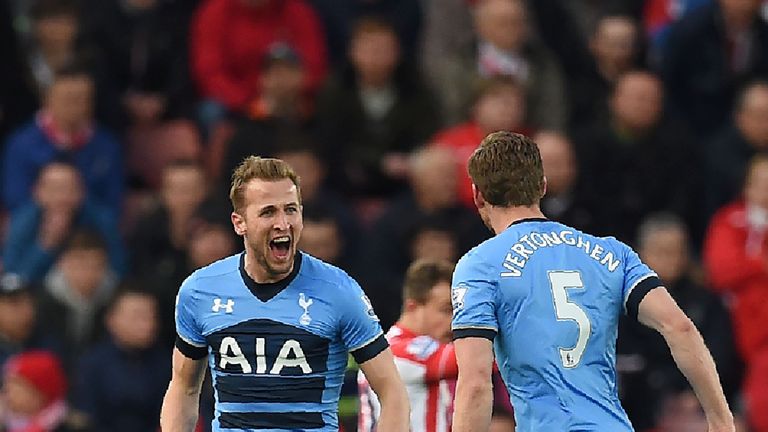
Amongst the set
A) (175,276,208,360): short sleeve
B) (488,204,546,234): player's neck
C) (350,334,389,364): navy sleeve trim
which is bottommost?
(350,334,389,364): navy sleeve trim

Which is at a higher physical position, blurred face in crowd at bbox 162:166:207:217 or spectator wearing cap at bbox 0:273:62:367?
blurred face in crowd at bbox 162:166:207:217

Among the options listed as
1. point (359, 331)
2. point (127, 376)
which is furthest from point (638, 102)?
point (359, 331)

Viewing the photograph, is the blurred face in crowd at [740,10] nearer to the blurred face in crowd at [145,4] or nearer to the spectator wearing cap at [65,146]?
the blurred face in crowd at [145,4]

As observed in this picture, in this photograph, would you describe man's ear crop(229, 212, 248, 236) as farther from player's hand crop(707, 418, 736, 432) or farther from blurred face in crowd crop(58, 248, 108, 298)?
blurred face in crowd crop(58, 248, 108, 298)

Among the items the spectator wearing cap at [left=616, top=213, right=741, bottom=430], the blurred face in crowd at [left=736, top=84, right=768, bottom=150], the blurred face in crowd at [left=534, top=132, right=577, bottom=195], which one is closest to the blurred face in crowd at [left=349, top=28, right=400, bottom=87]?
the blurred face in crowd at [left=534, top=132, right=577, bottom=195]

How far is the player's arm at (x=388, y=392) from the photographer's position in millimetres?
7684

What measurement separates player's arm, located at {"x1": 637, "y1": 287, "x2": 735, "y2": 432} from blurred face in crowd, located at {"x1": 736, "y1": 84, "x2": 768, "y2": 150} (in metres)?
6.41

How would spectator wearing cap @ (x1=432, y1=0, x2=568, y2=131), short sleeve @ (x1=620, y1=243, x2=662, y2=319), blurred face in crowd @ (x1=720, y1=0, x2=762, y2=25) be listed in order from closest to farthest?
short sleeve @ (x1=620, y1=243, x2=662, y2=319) → spectator wearing cap @ (x1=432, y1=0, x2=568, y2=131) → blurred face in crowd @ (x1=720, y1=0, x2=762, y2=25)

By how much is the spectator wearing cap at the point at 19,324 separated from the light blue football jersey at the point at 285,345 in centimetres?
530

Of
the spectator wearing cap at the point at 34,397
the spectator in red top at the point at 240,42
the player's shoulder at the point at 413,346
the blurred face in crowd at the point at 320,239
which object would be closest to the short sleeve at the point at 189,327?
the player's shoulder at the point at 413,346

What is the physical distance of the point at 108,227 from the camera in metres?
13.7

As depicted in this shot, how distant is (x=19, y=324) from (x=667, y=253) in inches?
179

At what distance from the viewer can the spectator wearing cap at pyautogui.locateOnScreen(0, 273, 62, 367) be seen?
507 inches

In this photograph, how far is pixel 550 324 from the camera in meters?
7.29
